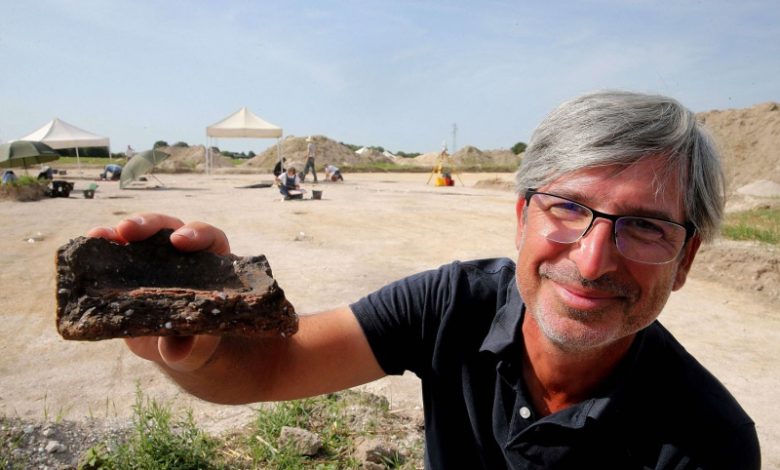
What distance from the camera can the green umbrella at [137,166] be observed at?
19.6 m

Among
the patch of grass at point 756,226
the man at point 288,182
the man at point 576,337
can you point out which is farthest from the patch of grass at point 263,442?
the man at point 288,182

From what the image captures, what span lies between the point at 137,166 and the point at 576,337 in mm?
20849

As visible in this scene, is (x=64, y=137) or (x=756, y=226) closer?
(x=756, y=226)

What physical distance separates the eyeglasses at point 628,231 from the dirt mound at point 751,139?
20731 mm

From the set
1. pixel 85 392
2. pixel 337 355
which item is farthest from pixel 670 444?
pixel 85 392

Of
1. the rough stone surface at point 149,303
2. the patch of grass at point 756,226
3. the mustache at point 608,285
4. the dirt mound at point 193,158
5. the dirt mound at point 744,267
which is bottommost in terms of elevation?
the dirt mound at point 193,158

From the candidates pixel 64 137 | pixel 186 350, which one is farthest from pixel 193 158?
pixel 186 350

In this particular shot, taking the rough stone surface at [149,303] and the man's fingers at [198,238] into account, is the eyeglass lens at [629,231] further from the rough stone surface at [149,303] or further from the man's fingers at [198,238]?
the man's fingers at [198,238]

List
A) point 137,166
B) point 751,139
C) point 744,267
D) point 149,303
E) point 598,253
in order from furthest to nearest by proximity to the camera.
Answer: point 751,139
point 137,166
point 744,267
point 598,253
point 149,303

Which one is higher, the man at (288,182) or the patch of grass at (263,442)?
the man at (288,182)

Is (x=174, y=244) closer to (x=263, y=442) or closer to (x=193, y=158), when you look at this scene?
(x=263, y=442)

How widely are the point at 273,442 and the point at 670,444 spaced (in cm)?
210

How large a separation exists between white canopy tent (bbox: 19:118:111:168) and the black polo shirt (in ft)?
101

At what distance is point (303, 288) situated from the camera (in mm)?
6789
